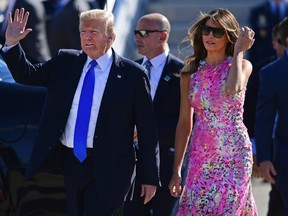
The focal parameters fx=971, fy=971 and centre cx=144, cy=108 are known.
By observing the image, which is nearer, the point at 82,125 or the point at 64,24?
the point at 82,125

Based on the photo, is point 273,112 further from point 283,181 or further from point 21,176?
point 21,176

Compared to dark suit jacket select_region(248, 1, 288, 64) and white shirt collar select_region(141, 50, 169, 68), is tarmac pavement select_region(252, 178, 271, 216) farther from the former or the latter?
dark suit jacket select_region(248, 1, 288, 64)

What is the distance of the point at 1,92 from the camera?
5.88 meters

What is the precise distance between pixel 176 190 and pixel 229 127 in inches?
18.8

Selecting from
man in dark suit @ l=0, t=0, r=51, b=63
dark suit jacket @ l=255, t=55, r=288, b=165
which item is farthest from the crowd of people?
man in dark suit @ l=0, t=0, r=51, b=63

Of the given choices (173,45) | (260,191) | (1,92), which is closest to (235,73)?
(1,92)

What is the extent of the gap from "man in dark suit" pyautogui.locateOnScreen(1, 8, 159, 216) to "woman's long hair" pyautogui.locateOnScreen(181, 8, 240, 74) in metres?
0.40

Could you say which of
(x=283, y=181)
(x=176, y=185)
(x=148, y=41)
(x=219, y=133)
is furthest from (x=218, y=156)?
(x=148, y=41)

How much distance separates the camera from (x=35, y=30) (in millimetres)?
8828

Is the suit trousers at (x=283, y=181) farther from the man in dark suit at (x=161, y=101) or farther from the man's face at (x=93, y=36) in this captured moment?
the man's face at (x=93, y=36)

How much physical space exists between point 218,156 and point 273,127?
1025 mm

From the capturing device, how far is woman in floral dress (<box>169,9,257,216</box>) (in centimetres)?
543

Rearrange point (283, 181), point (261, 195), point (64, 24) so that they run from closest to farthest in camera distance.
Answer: point (283, 181)
point (261, 195)
point (64, 24)

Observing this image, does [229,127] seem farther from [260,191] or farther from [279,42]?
[260,191]
